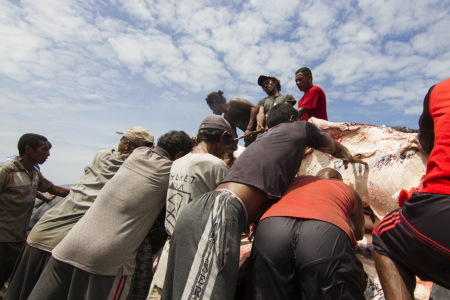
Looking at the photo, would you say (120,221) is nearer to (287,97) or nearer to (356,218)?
(356,218)

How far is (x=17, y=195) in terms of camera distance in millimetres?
3154

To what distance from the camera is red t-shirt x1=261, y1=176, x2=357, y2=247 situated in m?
1.33

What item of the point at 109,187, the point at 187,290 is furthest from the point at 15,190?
the point at 187,290

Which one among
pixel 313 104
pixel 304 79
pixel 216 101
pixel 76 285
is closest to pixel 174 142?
pixel 76 285

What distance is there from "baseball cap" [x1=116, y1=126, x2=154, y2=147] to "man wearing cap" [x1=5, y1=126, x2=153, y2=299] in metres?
0.28

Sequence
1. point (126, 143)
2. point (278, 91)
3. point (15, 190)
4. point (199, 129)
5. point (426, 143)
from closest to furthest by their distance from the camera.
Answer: point (426, 143) → point (199, 129) → point (126, 143) → point (15, 190) → point (278, 91)

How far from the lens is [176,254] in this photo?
1.35m

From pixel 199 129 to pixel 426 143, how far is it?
1543 mm

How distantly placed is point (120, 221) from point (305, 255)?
4.23 feet

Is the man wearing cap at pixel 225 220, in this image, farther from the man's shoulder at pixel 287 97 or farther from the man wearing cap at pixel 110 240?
the man's shoulder at pixel 287 97

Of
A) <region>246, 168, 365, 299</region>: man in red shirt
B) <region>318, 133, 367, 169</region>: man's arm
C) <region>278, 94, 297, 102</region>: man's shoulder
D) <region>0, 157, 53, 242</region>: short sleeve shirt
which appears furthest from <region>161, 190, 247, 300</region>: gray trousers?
<region>278, 94, 297, 102</region>: man's shoulder

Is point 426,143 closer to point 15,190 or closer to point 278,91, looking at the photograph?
point 278,91

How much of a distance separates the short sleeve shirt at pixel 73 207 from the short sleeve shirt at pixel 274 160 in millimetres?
1483

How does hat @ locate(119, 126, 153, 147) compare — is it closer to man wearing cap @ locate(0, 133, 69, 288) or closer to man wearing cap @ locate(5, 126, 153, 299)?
man wearing cap @ locate(5, 126, 153, 299)
